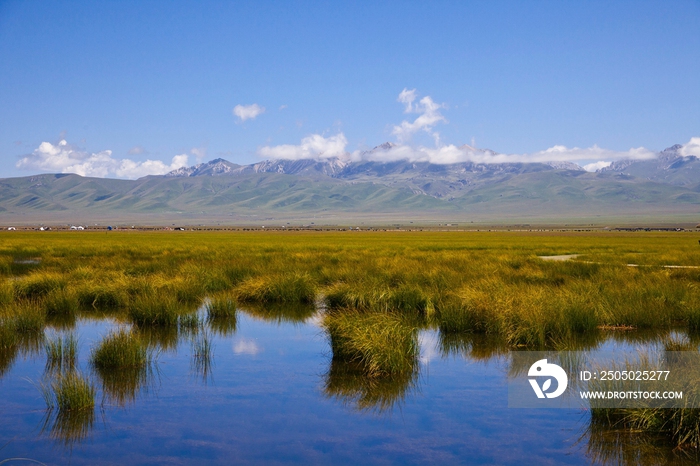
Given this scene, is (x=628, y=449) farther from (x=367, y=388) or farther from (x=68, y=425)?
(x=68, y=425)

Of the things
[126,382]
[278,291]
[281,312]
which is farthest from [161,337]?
[278,291]

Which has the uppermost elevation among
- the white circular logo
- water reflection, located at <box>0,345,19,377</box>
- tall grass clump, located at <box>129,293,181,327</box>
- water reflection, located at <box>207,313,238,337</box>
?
tall grass clump, located at <box>129,293,181,327</box>

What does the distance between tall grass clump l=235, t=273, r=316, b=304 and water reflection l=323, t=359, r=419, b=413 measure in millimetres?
9174

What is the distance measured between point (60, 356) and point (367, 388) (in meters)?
6.31

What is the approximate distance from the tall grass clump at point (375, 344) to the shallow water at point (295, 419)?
0.33 metres

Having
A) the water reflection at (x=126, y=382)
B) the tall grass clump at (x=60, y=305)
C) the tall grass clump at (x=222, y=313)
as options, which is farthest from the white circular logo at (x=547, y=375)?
the tall grass clump at (x=60, y=305)

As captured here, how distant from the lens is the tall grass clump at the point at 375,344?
11.5 metres

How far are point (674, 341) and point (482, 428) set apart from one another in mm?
6302

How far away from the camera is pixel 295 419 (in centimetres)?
949

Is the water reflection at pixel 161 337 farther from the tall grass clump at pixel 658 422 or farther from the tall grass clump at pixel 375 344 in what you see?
the tall grass clump at pixel 658 422

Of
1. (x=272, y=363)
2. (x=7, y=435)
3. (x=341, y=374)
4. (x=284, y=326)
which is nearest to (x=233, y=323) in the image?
(x=284, y=326)

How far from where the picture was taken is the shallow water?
816 centimetres

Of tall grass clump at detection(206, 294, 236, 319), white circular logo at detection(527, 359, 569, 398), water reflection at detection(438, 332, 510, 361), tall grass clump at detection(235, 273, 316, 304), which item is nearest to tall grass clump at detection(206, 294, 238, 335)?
tall grass clump at detection(206, 294, 236, 319)

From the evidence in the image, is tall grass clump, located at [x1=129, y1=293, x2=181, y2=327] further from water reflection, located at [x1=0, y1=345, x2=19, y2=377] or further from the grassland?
water reflection, located at [x1=0, y1=345, x2=19, y2=377]
